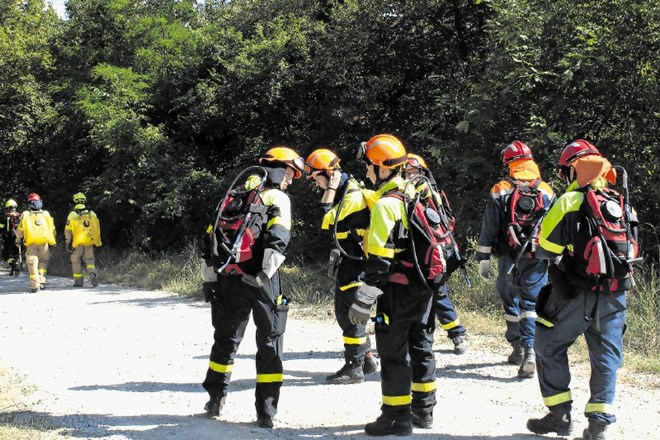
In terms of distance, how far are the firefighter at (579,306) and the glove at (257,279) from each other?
1.99m

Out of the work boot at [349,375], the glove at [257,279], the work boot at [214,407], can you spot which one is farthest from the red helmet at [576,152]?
the work boot at [214,407]

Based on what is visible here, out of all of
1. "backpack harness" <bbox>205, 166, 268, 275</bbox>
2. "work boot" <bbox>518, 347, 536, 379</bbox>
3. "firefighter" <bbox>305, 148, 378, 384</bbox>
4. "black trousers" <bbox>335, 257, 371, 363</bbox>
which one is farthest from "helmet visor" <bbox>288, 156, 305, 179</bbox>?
"work boot" <bbox>518, 347, 536, 379</bbox>

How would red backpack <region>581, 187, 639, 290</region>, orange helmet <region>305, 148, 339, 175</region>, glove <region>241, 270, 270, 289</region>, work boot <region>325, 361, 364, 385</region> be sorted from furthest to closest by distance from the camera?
orange helmet <region>305, 148, 339, 175</region> < work boot <region>325, 361, 364, 385</region> < glove <region>241, 270, 270, 289</region> < red backpack <region>581, 187, 639, 290</region>

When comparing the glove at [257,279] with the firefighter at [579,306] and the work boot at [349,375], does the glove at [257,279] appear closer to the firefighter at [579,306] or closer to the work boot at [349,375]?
the work boot at [349,375]

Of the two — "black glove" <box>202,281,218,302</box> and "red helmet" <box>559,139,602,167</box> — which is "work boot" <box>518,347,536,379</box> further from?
"black glove" <box>202,281,218,302</box>

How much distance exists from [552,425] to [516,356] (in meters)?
2.13

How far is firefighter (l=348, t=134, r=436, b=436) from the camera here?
16.1 feet

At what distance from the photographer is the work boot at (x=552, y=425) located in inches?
195

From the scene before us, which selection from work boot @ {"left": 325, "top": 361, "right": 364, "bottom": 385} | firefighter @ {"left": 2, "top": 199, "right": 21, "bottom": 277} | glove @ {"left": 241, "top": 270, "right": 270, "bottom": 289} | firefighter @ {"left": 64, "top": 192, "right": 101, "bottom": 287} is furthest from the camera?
firefighter @ {"left": 2, "top": 199, "right": 21, "bottom": 277}

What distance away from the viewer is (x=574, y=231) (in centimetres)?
480

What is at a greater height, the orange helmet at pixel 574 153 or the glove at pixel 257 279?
the orange helmet at pixel 574 153

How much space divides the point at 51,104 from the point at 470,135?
48.1 ft

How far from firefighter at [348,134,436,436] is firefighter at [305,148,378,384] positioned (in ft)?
3.31

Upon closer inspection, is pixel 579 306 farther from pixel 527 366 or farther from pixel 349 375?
pixel 349 375
